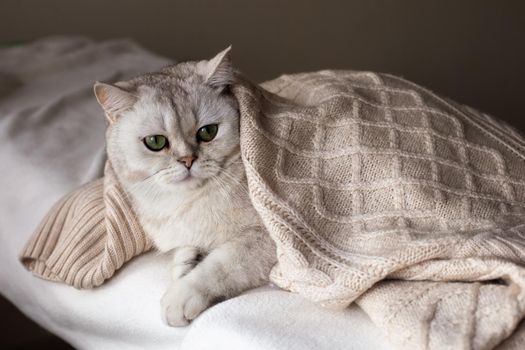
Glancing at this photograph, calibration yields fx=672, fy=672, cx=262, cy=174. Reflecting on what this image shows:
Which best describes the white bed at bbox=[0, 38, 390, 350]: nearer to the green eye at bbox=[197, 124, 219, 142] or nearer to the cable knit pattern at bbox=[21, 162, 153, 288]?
the cable knit pattern at bbox=[21, 162, 153, 288]

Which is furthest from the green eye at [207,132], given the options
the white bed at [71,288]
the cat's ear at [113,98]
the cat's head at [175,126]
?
the white bed at [71,288]

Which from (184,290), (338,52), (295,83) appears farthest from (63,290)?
(338,52)

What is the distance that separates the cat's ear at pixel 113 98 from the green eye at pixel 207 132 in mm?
129

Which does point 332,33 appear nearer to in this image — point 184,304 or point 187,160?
point 187,160

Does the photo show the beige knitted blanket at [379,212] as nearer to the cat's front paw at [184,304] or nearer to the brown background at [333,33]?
the cat's front paw at [184,304]

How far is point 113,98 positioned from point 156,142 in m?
0.11

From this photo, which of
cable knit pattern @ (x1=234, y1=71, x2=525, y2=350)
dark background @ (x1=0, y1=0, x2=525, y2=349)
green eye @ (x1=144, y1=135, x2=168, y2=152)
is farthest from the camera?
dark background @ (x1=0, y1=0, x2=525, y2=349)

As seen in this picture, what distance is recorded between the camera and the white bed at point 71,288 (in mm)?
988

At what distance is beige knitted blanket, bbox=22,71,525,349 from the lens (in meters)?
0.94

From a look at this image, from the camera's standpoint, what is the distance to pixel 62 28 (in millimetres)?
2850

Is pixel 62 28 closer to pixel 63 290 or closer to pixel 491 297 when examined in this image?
pixel 63 290

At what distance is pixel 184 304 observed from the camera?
1.05 metres

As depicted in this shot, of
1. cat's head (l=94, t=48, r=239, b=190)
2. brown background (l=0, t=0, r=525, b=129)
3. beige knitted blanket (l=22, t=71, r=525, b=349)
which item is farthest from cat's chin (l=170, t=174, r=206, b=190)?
brown background (l=0, t=0, r=525, b=129)

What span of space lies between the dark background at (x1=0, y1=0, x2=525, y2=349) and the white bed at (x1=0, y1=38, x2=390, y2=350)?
1.49 ft
